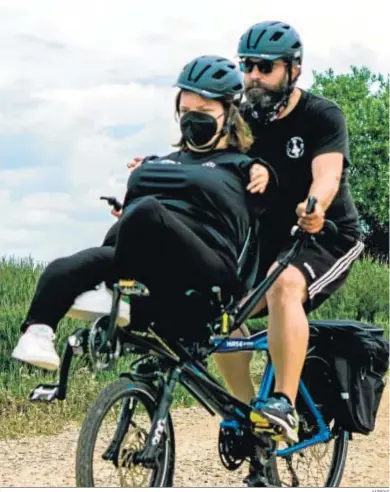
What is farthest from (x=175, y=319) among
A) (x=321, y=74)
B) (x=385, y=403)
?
(x=321, y=74)

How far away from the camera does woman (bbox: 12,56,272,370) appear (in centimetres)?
461

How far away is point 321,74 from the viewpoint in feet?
83.9

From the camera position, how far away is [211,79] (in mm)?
4988

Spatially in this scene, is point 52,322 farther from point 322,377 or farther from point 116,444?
point 322,377

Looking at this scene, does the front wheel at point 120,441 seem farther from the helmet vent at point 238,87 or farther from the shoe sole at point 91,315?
the helmet vent at point 238,87

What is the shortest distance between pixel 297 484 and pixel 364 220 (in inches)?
791

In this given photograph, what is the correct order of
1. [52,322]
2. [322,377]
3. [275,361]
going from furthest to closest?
[322,377]
[275,361]
[52,322]

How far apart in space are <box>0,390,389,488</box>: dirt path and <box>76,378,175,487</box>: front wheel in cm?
170

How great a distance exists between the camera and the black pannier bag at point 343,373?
6145 millimetres

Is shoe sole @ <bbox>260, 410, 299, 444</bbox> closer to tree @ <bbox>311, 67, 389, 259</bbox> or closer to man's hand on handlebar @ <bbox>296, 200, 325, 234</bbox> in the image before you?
man's hand on handlebar @ <bbox>296, 200, 325, 234</bbox>

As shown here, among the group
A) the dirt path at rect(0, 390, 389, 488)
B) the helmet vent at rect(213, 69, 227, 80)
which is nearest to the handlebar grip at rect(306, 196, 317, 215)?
the helmet vent at rect(213, 69, 227, 80)

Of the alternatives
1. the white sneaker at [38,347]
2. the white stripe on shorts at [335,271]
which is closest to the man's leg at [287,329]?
the white stripe on shorts at [335,271]

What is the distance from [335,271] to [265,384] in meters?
0.68

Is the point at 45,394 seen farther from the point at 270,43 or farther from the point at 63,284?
the point at 270,43
